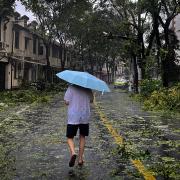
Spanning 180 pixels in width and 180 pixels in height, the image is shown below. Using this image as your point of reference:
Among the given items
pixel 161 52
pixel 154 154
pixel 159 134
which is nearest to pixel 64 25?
pixel 161 52

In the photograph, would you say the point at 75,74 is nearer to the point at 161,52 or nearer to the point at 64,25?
the point at 161,52

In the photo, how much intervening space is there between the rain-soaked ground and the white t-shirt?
86 cm

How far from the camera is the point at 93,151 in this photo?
11.1m

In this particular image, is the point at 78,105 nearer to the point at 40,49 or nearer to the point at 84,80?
the point at 84,80

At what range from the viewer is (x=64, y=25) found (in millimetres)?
58406

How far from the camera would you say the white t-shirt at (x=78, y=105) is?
30.1ft

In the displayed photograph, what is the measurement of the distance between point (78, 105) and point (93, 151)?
2225 mm

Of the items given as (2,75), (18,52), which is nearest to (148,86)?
(2,75)

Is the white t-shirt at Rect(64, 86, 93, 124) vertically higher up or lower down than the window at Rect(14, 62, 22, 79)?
lower down

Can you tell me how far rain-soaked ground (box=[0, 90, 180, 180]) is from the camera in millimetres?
8586

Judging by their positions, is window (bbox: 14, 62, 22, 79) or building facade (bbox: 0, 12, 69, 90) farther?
window (bbox: 14, 62, 22, 79)

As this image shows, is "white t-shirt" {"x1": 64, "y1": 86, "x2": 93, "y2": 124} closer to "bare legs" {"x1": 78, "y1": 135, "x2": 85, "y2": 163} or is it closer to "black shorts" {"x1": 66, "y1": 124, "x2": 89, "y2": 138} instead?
"black shorts" {"x1": 66, "y1": 124, "x2": 89, "y2": 138}

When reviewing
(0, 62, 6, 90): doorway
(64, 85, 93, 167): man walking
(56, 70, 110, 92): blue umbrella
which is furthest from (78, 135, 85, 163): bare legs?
(0, 62, 6, 90): doorway

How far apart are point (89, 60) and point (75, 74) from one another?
85437 millimetres
